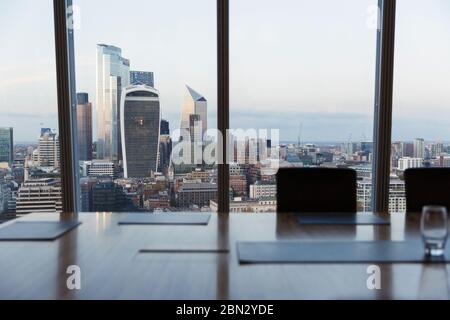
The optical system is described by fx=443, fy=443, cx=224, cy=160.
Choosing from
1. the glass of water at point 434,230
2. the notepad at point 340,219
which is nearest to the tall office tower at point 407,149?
the notepad at point 340,219

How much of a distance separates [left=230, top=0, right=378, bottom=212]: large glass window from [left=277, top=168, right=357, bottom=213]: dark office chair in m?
1.29

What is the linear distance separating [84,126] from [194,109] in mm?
889

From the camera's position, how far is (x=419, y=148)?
3613 mm

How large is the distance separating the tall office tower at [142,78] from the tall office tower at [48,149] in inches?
29.9

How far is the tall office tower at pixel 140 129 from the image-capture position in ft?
11.5

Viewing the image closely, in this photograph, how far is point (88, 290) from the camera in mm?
1062

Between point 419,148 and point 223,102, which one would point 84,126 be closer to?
point 223,102

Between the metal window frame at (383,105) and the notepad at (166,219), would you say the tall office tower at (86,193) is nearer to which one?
the notepad at (166,219)

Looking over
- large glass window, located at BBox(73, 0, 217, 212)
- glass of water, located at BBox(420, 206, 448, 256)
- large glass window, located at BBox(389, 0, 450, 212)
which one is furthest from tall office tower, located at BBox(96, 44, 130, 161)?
glass of water, located at BBox(420, 206, 448, 256)

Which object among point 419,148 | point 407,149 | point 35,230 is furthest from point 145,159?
point 419,148

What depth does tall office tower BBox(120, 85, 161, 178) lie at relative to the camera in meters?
3.51

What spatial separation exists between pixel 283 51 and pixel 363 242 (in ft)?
7.53

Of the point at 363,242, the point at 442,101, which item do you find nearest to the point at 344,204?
the point at 363,242

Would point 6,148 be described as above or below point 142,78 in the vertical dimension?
→ below
